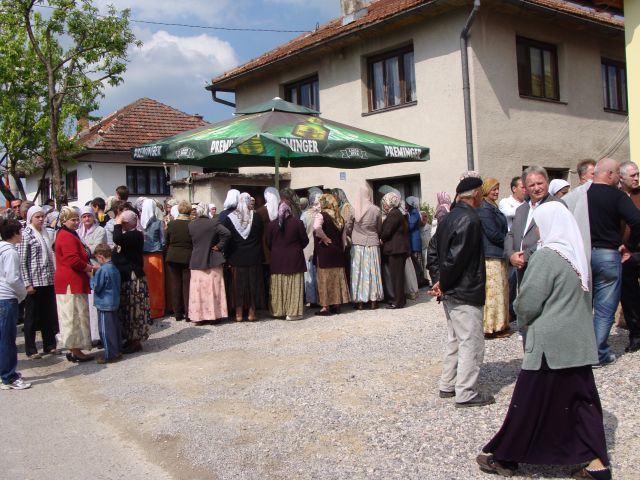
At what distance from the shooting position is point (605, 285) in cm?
604

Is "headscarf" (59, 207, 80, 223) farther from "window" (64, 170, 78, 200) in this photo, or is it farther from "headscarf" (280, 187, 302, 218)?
"window" (64, 170, 78, 200)

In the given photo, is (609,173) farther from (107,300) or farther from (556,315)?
(107,300)

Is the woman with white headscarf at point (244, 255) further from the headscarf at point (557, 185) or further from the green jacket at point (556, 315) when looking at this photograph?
the green jacket at point (556, 315)

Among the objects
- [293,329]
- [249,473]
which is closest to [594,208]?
[249,473]

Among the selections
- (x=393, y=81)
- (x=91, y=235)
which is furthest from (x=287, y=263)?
(x=393, y=81)

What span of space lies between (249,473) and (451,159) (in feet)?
38.5

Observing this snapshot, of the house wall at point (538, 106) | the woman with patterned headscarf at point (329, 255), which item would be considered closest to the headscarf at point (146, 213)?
the woman with patterned headscarf at point (329, 255)

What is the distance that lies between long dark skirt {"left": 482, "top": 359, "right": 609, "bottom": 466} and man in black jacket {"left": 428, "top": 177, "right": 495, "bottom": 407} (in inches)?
50.1

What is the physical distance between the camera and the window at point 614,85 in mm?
17828

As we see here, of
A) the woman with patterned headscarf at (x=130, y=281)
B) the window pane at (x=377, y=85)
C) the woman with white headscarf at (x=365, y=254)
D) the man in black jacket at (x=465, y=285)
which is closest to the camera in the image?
the man in black jacket at (x=465, y=285)

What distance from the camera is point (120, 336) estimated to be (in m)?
7.84

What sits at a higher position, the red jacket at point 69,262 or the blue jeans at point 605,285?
the red jacket at point 69,262

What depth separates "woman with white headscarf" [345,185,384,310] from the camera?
10.3 m

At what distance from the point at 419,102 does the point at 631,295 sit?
9.95m
